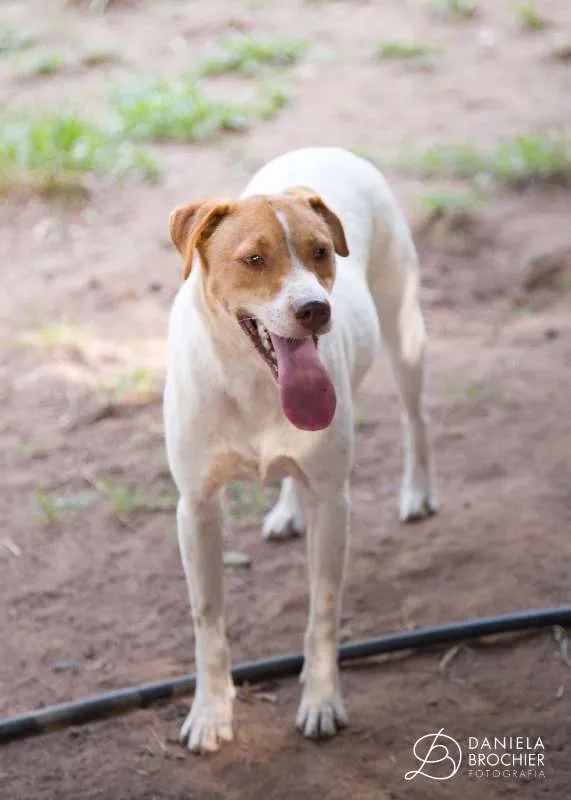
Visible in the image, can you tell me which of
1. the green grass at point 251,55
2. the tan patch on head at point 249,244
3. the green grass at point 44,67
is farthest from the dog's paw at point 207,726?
the green grass at point 44,67

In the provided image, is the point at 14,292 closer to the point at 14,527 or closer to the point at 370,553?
the point at 14,527

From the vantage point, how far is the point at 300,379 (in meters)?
3.11

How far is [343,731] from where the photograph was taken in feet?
12.2

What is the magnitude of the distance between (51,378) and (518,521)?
2615 millimetres

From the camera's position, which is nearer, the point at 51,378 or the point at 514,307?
the point at 51,378

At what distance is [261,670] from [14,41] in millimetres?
8691

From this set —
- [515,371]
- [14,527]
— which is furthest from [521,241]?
[14,527]

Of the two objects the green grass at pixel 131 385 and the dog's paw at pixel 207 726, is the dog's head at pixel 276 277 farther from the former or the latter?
the green grass at pixel 131 385

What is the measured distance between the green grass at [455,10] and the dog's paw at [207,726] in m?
9.06

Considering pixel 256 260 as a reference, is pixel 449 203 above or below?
below

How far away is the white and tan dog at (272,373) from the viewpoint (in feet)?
10.1

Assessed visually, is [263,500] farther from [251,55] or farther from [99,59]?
[99,59]

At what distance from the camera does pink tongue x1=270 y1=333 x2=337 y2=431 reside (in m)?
3.11

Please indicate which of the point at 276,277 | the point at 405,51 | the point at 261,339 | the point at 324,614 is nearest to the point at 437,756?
the point at 324,614
